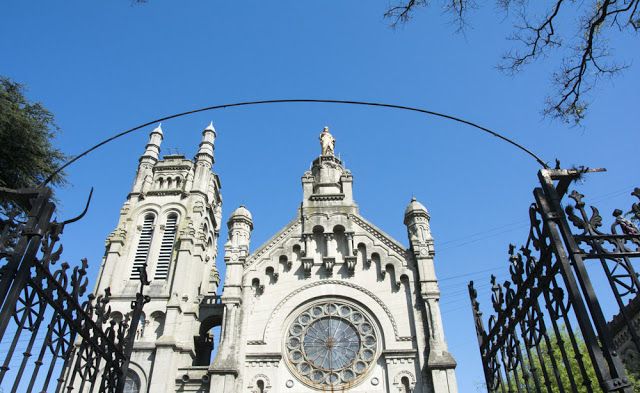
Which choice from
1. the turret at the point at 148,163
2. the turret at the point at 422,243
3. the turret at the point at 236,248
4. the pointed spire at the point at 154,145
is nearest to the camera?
the turret at the point at 422,243

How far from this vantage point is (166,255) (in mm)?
29062

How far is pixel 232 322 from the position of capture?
22094mm

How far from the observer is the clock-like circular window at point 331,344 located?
2114 cm

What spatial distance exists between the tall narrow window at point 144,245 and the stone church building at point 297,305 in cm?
7

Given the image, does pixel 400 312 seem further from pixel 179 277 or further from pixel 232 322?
pixel 179 277

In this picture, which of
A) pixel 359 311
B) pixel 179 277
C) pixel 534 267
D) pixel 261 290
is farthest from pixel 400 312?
pixel 534 267

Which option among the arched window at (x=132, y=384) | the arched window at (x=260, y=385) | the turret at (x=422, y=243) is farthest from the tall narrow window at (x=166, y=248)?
the turret at (x=422, y=243)

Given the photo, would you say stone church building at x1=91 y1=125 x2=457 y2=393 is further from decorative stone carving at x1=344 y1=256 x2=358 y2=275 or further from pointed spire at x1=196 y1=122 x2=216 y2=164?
pointed spire at x1=196 y1=122 x2=216 y2=164

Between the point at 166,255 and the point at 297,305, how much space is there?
10.4 metres

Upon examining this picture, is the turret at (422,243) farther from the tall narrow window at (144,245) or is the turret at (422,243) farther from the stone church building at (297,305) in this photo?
the tall narrow window at (144,245)

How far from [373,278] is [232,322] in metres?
7.11

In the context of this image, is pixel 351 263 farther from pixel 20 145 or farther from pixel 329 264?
pixel 20 145

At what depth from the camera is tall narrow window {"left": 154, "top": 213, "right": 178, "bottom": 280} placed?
28.1 meters

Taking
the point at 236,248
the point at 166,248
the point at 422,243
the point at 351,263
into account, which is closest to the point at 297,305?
the point at 351,263
